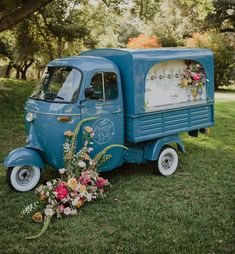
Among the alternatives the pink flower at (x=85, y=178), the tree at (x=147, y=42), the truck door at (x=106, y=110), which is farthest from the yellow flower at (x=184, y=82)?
the tree at (x=147, y=42)

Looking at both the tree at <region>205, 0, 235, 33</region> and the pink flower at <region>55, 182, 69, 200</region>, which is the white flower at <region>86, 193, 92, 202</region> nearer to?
the pink flower at <region>55, 182, 69, 200</region>

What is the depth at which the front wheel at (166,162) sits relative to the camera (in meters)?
7.33

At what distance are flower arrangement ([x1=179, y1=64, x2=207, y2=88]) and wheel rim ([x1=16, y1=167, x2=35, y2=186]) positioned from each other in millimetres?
3099

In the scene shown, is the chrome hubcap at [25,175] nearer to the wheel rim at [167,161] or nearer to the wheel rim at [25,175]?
the wheel rim at [25,175]

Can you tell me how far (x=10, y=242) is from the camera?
15.8 ft

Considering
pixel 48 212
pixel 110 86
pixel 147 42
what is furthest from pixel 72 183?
pixel 147 42

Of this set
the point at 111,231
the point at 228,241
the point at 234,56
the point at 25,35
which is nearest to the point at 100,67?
the point at 111,231

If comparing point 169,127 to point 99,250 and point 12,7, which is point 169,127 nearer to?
point 99,250

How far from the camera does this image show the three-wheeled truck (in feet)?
21.2

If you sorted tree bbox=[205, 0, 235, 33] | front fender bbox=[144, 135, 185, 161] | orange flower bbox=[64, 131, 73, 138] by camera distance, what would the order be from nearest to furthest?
orange flower bbox=[64, 131, 73, 138], front fender bbox=[144, 135, 185, 161], tree bbox=[205, 0, 235, 33]

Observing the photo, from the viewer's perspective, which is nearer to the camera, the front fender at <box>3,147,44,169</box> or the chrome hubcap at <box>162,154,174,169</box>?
the front fender at <box>3,147,44,169</box>

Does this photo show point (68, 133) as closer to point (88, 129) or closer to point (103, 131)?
point (88, 129)

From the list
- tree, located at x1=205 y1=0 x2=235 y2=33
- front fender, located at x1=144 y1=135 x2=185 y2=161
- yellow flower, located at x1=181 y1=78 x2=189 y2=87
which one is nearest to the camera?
front fender, located at x1=144 y1=135 x2=185 y2=161

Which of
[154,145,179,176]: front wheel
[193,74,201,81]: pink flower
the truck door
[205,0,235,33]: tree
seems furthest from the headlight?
[205,0,235,33]: tree
